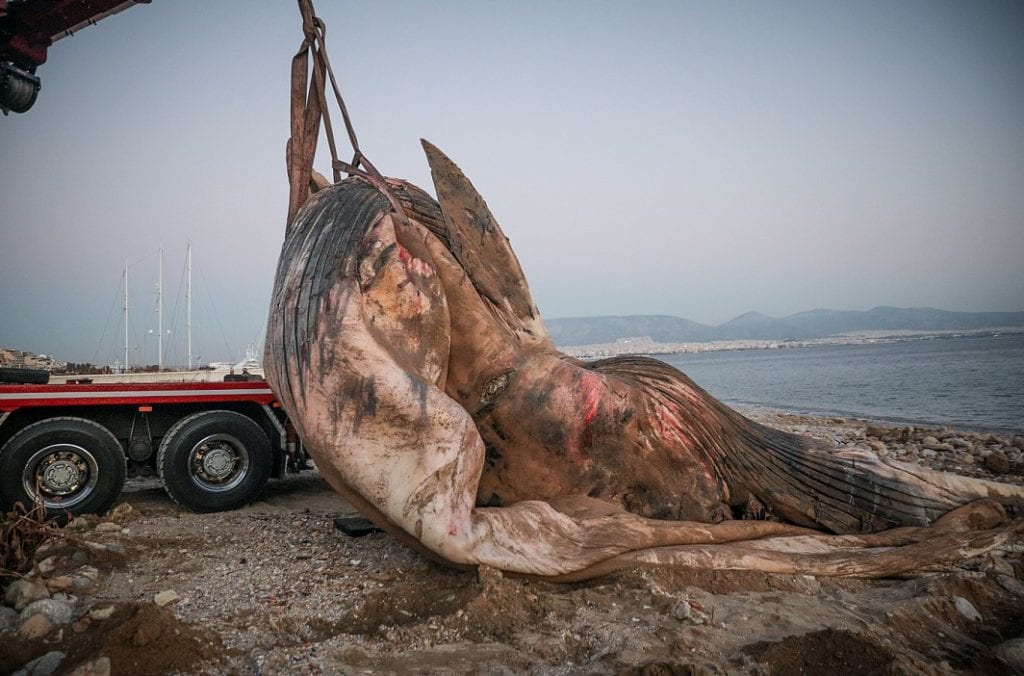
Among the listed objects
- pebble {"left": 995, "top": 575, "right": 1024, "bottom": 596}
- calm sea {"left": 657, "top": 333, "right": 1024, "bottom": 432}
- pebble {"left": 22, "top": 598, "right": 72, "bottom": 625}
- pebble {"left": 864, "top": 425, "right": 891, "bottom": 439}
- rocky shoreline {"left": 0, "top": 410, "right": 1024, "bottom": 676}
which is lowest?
calm sea {"left": 657, "top": 333, "right": 1024, "bottom": 432}

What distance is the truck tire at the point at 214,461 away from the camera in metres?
6.59

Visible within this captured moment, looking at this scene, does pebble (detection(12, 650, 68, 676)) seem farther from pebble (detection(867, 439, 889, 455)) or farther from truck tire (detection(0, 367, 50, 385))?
pebble (detection(867, 439, 889, 455))

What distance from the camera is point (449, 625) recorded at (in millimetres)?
3344

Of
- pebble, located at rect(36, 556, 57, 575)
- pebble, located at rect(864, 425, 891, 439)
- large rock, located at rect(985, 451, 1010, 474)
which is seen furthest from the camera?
pebble, located at rect(864, 425, 891, 439)

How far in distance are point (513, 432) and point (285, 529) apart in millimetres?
2260

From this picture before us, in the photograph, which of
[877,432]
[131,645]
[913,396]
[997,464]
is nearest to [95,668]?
[131,645]

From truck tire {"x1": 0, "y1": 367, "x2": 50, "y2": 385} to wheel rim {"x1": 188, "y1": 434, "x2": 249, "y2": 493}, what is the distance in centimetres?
189

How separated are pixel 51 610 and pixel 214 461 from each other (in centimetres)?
346

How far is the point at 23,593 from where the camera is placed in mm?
3617

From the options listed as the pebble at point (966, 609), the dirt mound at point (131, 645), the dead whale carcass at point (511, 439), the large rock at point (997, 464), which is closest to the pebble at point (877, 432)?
the large rock at point (997, 464)

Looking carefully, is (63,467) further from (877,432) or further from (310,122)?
(877,432)

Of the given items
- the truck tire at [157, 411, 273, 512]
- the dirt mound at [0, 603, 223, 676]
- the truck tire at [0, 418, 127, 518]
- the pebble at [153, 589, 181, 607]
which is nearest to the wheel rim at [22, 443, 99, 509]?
the truck tire at [0, 418, 127, 518]

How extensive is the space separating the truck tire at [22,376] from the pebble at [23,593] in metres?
3.92

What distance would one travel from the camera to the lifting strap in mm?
4871
